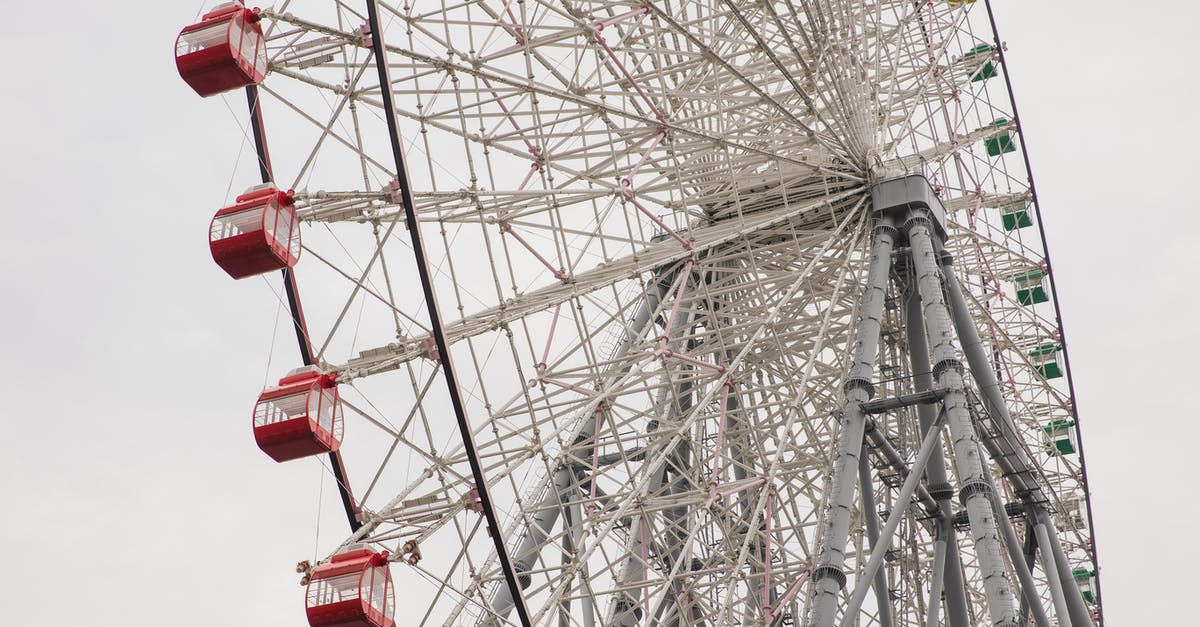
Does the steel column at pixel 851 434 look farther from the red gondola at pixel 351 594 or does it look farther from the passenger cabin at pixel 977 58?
the passenger cabin at pixel 977 58

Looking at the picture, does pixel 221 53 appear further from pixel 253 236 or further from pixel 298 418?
pixel 298 418

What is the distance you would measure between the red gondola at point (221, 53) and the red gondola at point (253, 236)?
1.52 meters

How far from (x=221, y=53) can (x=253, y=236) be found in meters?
2.35

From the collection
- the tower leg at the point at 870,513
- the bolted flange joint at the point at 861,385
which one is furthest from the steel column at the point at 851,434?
Result: the tower leg at the point at 870,513

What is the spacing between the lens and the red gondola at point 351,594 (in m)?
18.3

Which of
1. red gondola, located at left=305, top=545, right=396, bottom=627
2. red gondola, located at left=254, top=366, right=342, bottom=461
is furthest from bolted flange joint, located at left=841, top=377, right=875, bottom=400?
red gondola, located at left=305, top=545, right=396, bottom=627

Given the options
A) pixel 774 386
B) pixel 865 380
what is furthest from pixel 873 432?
pixel 774 386

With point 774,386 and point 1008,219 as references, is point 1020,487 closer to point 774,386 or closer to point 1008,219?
point 774,386

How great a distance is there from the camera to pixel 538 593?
2130 centimetres

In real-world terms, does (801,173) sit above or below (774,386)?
above

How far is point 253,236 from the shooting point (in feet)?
65.2

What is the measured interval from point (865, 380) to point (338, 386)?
24.6ft

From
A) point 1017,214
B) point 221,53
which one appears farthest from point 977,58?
point 221,53

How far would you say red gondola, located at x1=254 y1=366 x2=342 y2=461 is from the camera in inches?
779
